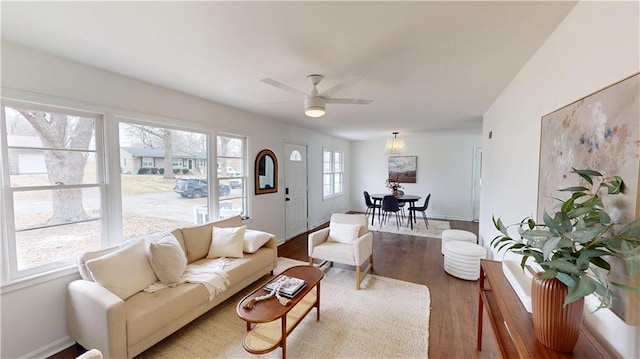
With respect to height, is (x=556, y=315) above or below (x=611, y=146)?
below

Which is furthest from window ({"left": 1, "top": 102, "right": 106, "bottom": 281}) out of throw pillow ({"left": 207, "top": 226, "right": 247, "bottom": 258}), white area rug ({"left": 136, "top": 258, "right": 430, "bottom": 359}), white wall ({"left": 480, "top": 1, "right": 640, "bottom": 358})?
white wall ({"left": 480, "top": 1, "right": 640, "bottom": 358})

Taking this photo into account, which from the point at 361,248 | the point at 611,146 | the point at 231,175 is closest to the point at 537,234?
the point at 611,146

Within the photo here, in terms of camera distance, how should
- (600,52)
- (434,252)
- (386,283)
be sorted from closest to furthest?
(600,52)
(386,283)
(434,252)

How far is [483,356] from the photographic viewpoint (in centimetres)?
A: 196

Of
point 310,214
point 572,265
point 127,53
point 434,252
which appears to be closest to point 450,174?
point 434,252

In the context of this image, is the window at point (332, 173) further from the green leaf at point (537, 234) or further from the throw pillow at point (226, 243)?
the green leaf at point (537, 234)

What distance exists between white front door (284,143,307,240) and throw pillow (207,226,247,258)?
6.75 ft

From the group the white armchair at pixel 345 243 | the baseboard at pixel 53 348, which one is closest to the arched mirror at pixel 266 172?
the white armchair at pixel 345 243

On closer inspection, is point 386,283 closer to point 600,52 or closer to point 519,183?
point 519,183

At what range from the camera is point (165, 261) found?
225 cm

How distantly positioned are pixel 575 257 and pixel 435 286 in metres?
2.44

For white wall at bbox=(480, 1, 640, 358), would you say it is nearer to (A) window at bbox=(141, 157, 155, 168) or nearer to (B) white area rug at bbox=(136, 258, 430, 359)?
(B) white area rug at bbox=(136, 258, 430, 359)

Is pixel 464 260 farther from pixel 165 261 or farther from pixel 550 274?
pixel 165 261

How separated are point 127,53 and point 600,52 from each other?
298 cm
